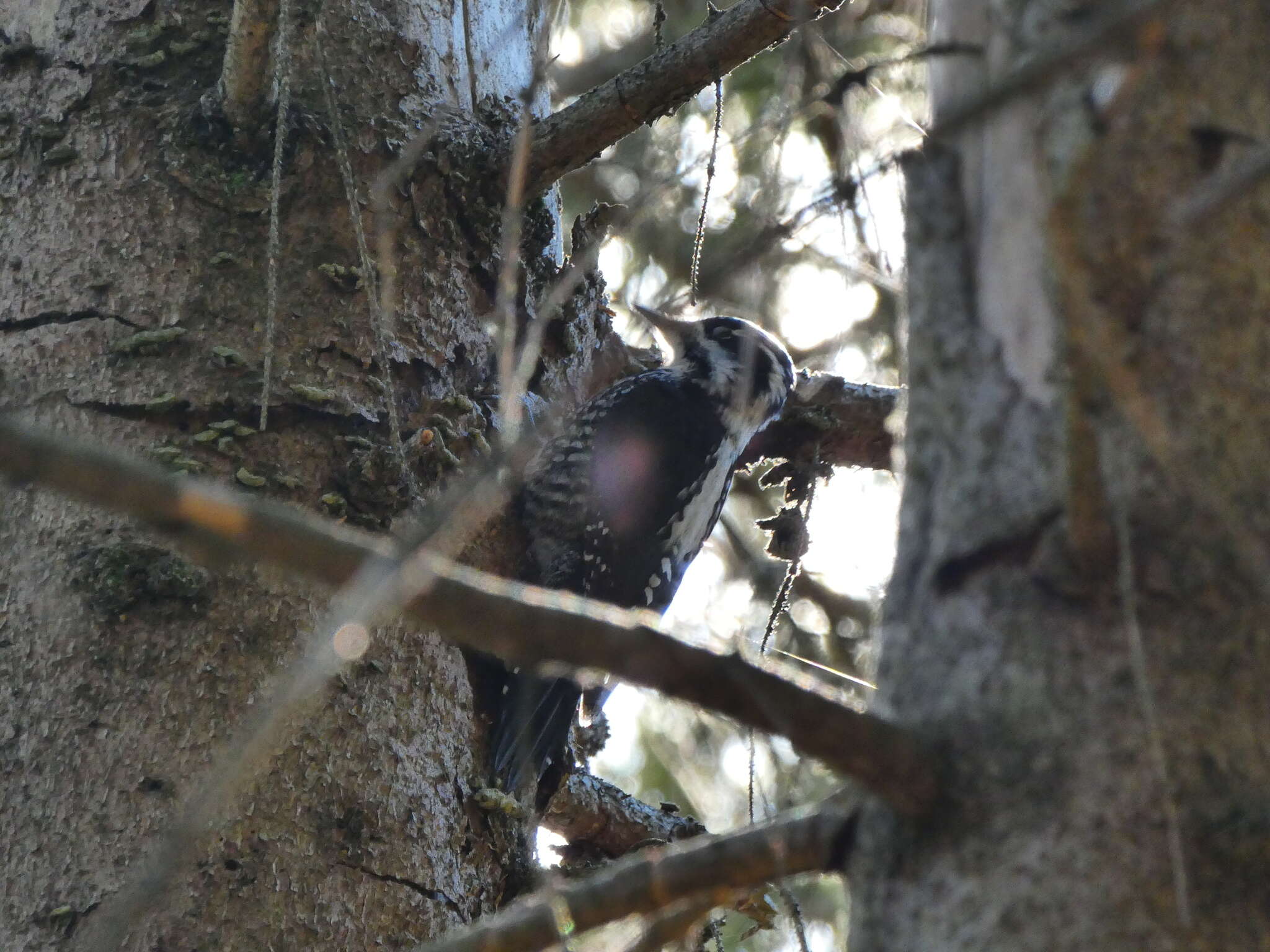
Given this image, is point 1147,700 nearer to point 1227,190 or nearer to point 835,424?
point 1227,190

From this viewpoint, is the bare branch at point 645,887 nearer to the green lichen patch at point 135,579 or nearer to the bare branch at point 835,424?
the green lichen patch at point 135,579

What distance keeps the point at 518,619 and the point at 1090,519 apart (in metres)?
0.40

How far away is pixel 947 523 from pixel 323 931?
108 centimetres

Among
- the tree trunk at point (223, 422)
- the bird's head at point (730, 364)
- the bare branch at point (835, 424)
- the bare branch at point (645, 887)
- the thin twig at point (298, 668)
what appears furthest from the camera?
the bird's head at point (730, 364)

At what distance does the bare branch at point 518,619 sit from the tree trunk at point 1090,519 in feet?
0.24

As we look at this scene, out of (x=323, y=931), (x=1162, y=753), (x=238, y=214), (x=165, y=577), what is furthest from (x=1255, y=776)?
(x=238, y=214)

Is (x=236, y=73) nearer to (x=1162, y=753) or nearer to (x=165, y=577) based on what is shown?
(x=165, y=577)

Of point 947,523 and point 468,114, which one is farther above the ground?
point 468,114

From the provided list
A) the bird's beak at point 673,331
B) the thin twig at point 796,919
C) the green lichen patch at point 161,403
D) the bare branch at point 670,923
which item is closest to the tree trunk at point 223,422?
the green lichen patch at point 161,403

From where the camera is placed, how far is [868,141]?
4.32 ft

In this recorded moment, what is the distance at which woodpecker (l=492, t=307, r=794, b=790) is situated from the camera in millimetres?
3279

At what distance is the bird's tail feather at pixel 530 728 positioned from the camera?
224 centimetres

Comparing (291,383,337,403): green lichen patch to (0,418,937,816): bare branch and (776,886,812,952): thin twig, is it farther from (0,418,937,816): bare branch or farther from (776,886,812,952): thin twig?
(0,418,937,816): bare branch

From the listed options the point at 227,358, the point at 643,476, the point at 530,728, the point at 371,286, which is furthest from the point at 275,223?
the point at 643,476
